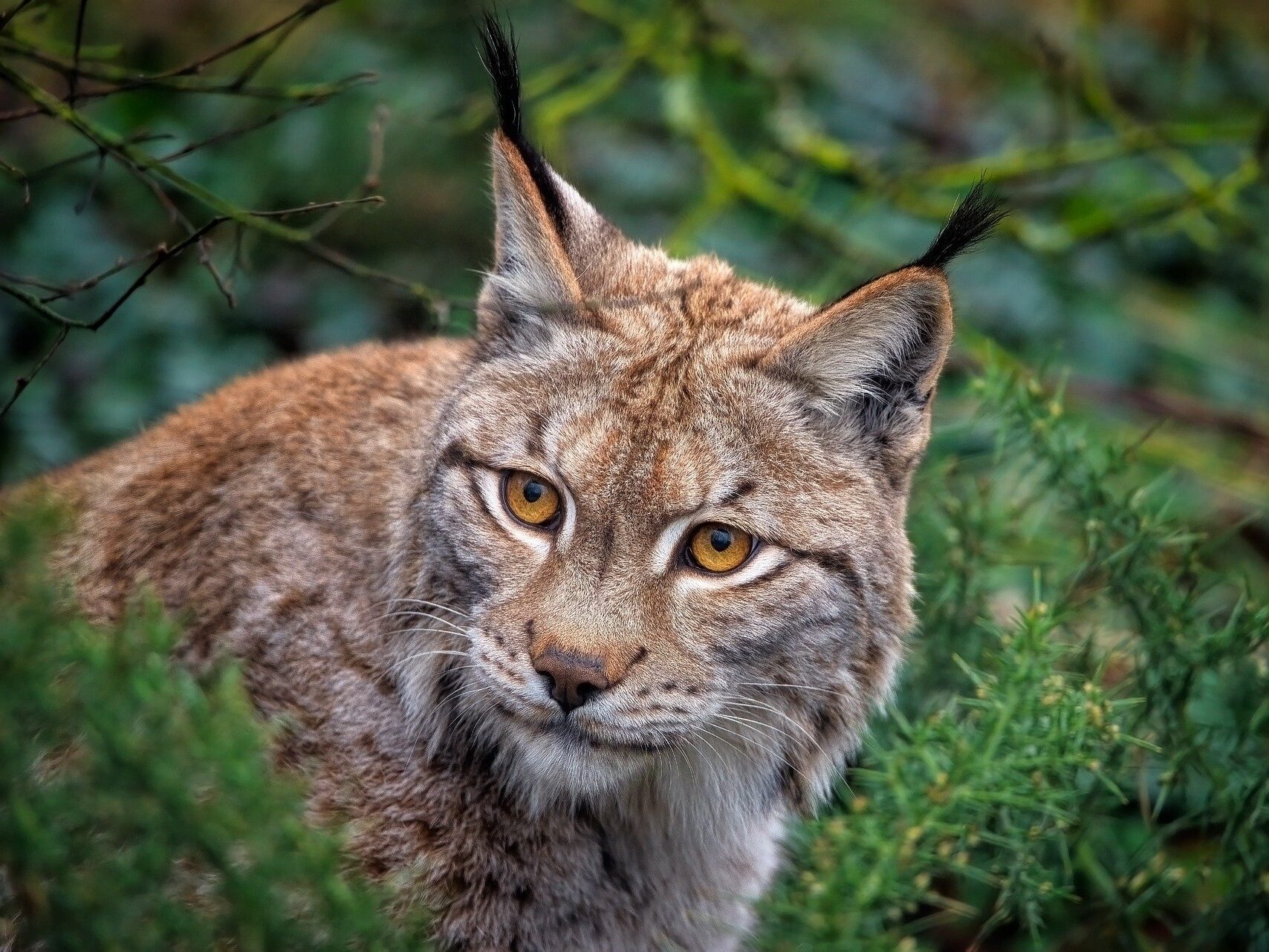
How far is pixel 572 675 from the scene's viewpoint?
9.96 ft

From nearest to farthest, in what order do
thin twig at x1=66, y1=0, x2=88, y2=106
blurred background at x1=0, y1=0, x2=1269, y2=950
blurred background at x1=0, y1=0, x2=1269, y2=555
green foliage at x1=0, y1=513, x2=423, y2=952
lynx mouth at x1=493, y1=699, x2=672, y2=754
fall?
green foliage at x1=0, y1=513, x2=423, y2=952 → lynx mouth at x1=493, y1=699, x2=672, y2=754 → thin twig at x1=66, y1=0, x2=88, y2=106 → blurred background at x1=0, y1=0, x2=1269, y2=950 → blurred background at x1=0, y1=0, x2=1269, y2=555

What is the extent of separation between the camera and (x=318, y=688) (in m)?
3.53

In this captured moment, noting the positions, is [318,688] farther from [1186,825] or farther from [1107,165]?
[1107,165]

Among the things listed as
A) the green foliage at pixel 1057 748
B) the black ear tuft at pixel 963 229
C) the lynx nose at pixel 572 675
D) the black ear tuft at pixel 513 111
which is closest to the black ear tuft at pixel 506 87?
the black ear tuft at pixel 513 111

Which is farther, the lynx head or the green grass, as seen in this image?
the lynx head

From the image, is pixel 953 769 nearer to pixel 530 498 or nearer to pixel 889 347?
pixel 889 347

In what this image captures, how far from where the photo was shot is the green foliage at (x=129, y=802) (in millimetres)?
2129

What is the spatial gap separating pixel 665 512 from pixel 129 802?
1.50 meters

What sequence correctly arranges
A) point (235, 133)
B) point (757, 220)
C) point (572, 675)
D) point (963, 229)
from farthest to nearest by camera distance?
point (757, 220), point (235, 133), point (963, 229), point (572, 675)

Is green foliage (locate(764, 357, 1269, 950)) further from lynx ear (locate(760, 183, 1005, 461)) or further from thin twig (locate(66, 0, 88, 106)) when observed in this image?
thin twig (locate(66, 0, 88, 106))

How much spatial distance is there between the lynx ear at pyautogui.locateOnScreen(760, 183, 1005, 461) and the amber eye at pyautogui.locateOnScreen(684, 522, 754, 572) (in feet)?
1.57

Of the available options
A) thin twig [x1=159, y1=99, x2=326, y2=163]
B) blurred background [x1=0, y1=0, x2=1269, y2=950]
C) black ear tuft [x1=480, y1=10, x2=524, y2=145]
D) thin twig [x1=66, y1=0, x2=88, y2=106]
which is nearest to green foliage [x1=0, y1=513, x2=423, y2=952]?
thin twig [x1=159, y1=99, x2=326, y2=163]

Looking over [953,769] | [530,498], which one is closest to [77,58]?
[530,498]

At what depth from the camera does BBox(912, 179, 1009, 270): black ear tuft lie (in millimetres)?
3266
